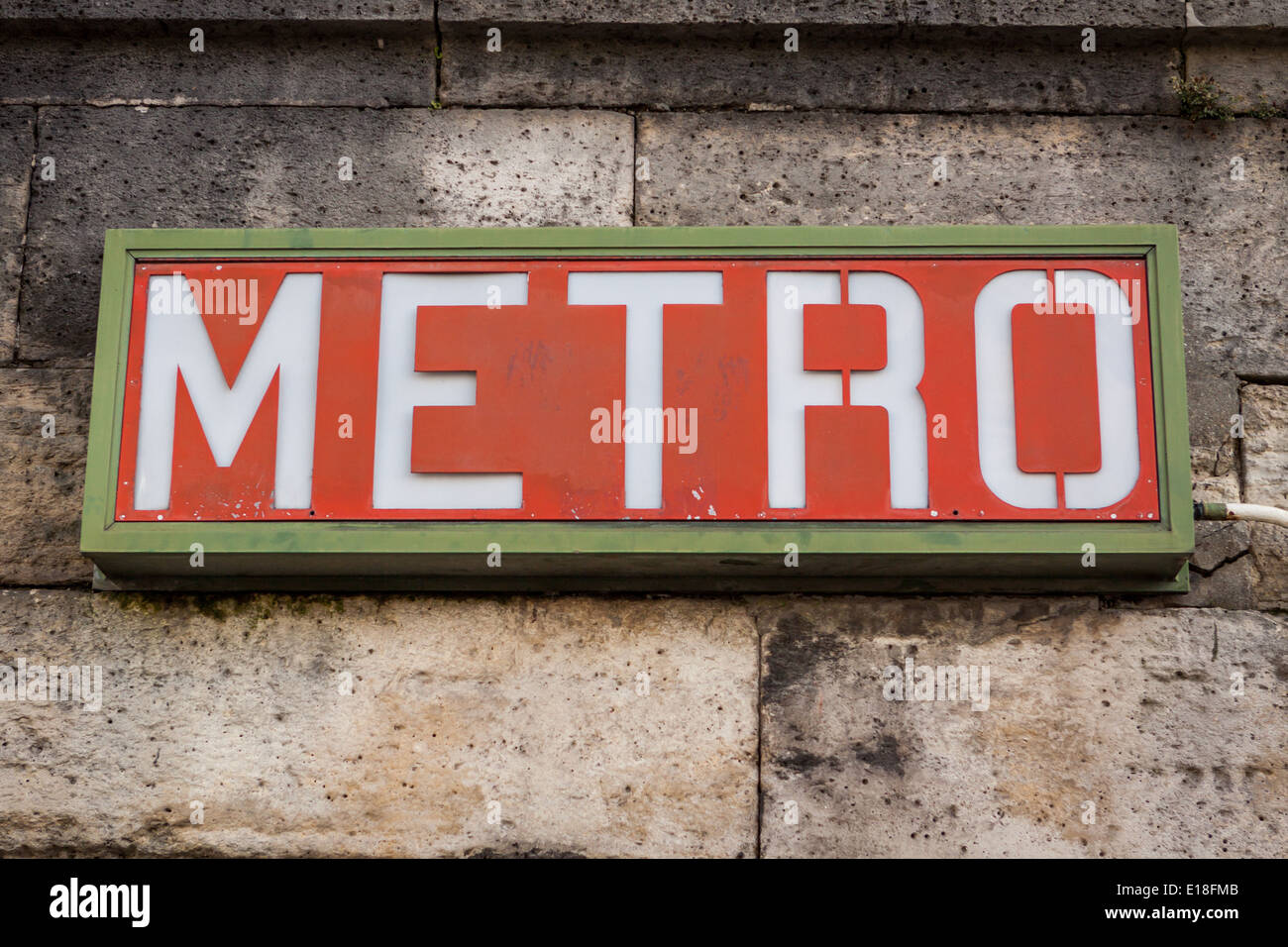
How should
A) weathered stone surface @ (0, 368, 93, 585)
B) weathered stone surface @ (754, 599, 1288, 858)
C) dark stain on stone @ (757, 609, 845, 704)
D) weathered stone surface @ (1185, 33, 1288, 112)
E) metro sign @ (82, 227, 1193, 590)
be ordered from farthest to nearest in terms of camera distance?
weathered stone surface @ (1185, 33, 1288, 112), weathered stone surface @ (0, 368, 93, 585), dark stain on stone @ (757, 609, 845, 704), weathered stone surface @ (754, 599, 1288, 858), metro sign @ (82, 227, 1193, 590)

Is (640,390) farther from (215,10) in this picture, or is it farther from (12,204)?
(12,204)

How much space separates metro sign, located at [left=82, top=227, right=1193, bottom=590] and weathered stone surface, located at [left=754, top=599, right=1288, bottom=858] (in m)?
0.18

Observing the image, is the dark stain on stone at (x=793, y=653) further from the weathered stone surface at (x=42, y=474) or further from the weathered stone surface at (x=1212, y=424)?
the weathered stone surface at (x=42, y=474)

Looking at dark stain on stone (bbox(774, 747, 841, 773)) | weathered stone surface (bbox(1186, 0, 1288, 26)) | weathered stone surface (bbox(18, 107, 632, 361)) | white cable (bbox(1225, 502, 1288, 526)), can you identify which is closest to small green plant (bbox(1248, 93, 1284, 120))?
weathered stone surface (bbox(1186, 0, 1288, 26))

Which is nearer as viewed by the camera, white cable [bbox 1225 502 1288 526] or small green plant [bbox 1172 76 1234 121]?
white cable [bbox 1225 502 1288 526]

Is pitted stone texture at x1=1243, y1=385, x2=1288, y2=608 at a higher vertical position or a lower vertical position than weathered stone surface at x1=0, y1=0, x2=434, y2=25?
lower

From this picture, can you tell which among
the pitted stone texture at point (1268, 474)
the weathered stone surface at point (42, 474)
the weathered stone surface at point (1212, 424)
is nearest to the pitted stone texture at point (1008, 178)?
the weathered stone surface at point (1212, 424)

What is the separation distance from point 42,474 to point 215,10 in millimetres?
1814

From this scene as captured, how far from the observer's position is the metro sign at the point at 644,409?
3.29 m

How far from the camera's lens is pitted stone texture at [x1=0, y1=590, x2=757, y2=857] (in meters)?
3.45

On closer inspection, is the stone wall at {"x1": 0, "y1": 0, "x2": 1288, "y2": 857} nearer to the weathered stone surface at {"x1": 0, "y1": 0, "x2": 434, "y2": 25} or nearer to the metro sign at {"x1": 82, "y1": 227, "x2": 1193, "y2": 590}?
the weathered stone surface at {"x1": 0, "y1": 0, "x2": 434, "y2": 25}

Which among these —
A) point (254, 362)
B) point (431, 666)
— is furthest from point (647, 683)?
point (254, 362)

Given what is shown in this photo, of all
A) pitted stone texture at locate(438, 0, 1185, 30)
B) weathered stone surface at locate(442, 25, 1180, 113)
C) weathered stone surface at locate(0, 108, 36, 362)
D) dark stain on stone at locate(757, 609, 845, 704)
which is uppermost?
pitted stone texture at locate(438, 0, 1185, 30)

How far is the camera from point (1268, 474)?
3.69 meters
